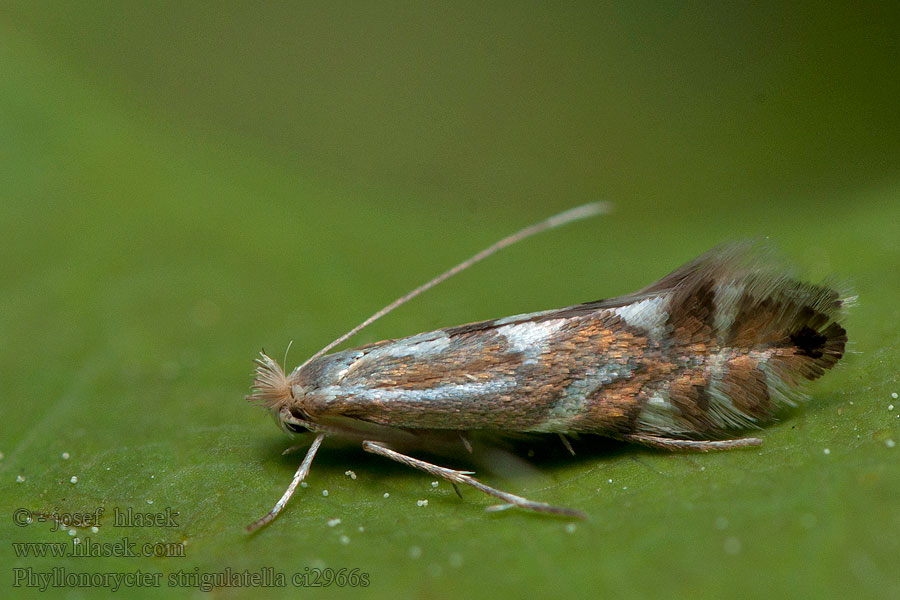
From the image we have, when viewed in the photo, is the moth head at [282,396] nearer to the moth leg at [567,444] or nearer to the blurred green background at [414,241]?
the blurred green background at [414,241]

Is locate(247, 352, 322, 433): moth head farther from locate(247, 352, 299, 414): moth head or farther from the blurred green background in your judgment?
the blurred green background

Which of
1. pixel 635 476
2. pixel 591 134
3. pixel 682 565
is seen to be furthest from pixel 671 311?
pixel 591 134

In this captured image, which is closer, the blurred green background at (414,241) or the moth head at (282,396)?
the blurred green background at (414,241)

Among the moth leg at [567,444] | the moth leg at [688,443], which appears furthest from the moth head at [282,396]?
the moth leg at [688,443]

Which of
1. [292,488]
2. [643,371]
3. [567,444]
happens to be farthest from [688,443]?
[292,488]

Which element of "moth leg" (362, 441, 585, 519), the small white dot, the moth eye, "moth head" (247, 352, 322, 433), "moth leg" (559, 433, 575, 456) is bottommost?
the small white dot

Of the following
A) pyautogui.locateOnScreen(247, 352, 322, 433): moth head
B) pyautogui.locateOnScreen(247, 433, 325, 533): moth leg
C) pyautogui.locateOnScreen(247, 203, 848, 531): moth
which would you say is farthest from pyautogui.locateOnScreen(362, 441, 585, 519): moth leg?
pyautogui.locateOnScreen(247, 352, 322, 433): moth head

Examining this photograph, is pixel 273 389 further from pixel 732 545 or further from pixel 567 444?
pixel 732 545
